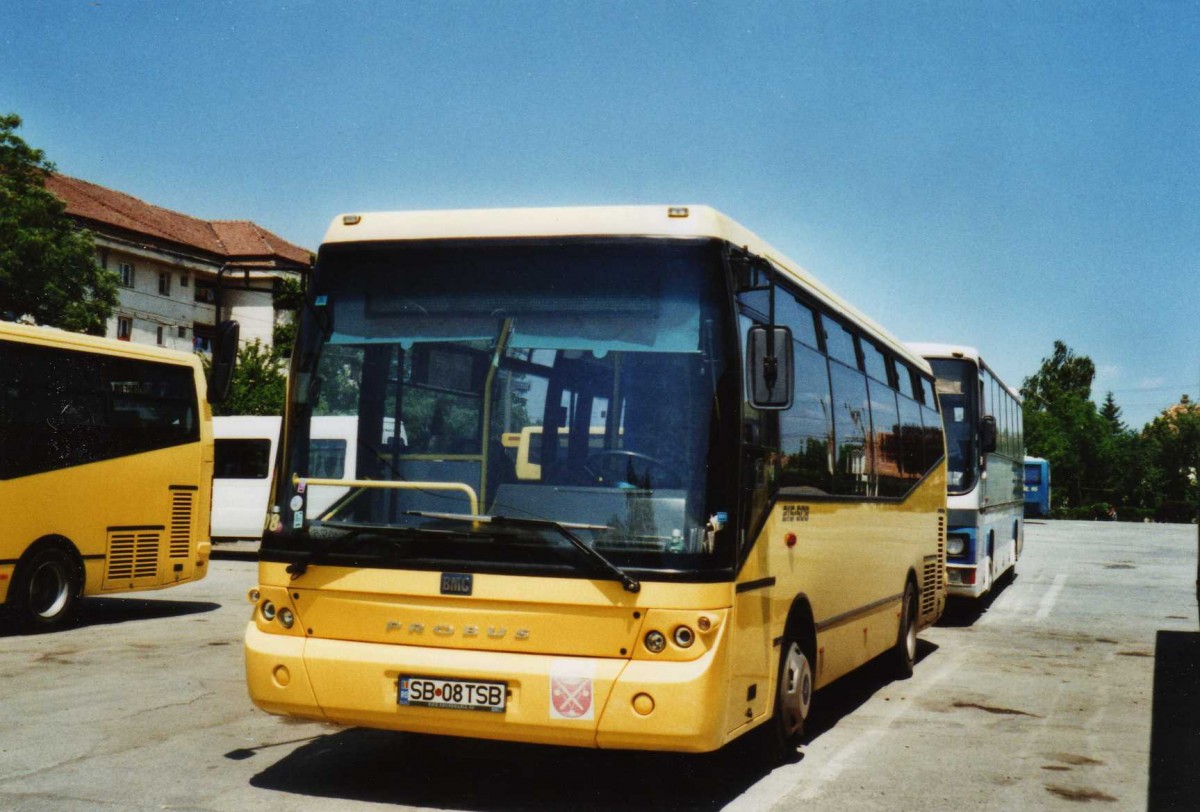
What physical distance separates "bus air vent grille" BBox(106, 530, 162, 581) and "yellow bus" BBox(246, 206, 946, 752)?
28.9 ft

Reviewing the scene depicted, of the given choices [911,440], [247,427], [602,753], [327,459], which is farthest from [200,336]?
[327,459]

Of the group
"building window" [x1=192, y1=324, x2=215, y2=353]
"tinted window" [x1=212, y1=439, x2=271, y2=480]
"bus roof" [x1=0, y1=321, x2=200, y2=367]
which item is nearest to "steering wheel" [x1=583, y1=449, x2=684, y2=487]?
"bus roof" [x1=0, y1=321, x2=200, y2=367]

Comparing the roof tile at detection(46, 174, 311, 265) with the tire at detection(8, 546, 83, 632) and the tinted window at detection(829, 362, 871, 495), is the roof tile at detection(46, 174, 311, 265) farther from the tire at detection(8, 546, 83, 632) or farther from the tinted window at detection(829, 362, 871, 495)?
the tinted window at detection(829, 362, 871, 495)

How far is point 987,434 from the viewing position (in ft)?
55.9

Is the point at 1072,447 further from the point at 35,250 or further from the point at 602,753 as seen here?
the point at 602,753

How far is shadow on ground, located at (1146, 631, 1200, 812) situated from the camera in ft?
24.4

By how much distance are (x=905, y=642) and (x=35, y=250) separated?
3434 cm

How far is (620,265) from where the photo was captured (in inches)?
265

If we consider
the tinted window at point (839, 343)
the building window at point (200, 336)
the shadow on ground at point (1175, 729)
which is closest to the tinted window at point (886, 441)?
the tinted window at point (839, 343)

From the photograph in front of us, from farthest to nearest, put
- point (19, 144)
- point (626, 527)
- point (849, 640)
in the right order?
point (19, 144) < point (849, 640) < point (626, 527)

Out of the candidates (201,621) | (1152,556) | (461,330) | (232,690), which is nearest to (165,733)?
(232,690)

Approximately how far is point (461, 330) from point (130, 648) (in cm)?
765

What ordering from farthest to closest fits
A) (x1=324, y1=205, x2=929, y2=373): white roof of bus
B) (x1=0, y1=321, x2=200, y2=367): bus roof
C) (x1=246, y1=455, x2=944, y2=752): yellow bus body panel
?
1. (x1=0, y1=321, x2=200, y2=367): bus roof
2. (x1=324, y1=205, x2=929, y2=373): white roof of bus
3. (x1=246, y1=455, x2=944, y2=752): yellow bus body panel

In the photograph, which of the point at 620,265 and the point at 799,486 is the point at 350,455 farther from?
the point at 799,486
